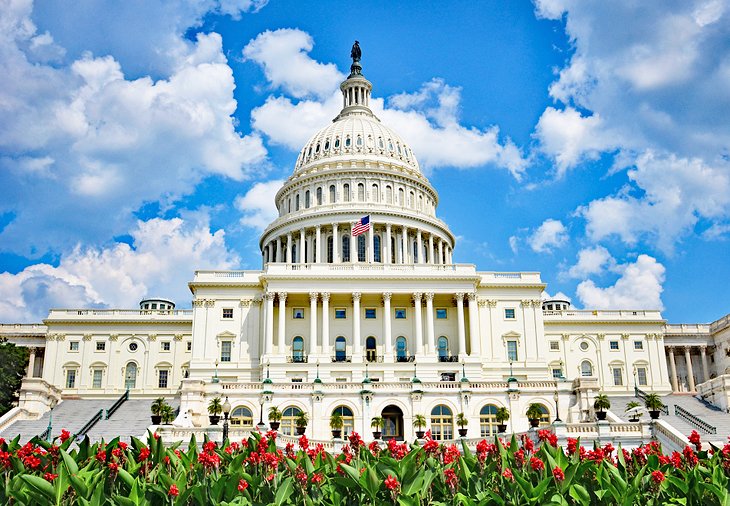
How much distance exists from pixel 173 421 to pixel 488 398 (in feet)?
77.5

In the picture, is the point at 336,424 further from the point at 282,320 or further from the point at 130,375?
the point at 130,375

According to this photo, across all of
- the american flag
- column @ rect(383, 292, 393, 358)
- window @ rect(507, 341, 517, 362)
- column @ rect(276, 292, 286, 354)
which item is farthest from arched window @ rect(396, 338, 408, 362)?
the american flag

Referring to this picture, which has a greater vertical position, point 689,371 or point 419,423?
point 689,371

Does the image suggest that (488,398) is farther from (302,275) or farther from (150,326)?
(150,326)

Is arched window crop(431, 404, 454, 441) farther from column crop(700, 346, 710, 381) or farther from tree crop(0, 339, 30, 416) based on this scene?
column crop(700, 346, 710, 381)

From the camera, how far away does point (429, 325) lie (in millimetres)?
79625

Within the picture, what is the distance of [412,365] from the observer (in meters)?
76.6

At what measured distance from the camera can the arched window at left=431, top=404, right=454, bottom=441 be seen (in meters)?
57.1

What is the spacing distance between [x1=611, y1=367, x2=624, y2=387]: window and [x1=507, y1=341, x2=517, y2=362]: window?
20.6m

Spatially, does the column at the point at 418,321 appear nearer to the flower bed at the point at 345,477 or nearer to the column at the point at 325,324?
the column at the point at 325,324

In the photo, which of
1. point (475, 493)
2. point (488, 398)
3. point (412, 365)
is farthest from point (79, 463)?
point (412, 365)

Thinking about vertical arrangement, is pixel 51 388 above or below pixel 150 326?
below

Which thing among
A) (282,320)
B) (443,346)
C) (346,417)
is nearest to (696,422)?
(346,417)

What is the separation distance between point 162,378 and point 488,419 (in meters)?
51.4
